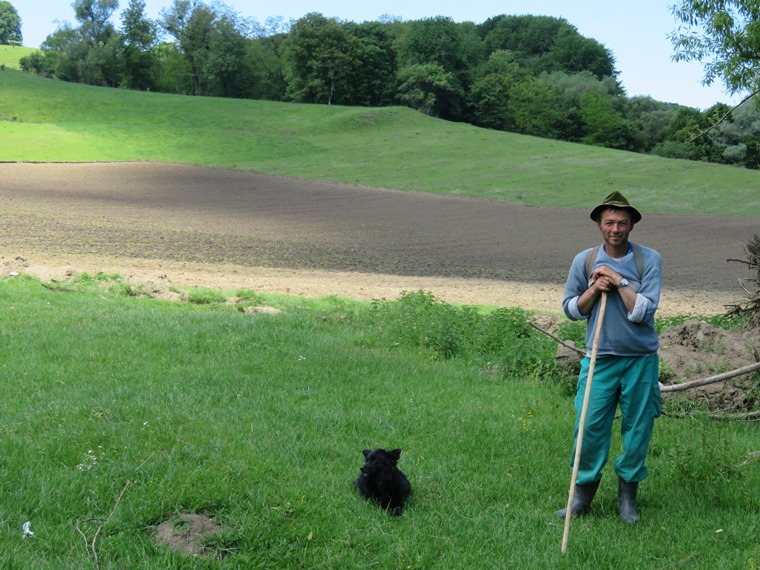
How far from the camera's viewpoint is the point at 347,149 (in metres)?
60.5

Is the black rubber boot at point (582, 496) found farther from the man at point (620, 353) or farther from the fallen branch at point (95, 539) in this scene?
the fallen branch at point (95, 539)

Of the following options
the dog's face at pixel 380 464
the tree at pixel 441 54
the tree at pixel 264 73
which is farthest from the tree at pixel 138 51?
the dog's face at pixel 380 464

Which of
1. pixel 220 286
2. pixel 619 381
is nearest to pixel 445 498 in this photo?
pixel 619 381

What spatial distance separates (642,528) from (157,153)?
52019 millimetres

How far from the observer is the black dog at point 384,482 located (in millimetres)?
5176

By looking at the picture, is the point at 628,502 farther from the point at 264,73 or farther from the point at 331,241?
the point at 264,73

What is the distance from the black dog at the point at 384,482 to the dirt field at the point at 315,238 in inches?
487

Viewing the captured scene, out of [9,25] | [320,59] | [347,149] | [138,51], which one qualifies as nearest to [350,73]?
[320,59]

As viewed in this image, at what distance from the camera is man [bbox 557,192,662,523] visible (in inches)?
206

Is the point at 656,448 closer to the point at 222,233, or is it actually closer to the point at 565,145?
the point at 222,233

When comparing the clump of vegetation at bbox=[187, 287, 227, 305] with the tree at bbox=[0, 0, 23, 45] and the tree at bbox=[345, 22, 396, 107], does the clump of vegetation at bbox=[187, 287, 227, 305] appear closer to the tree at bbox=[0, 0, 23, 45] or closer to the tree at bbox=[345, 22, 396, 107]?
the tree at bbox=[345, 22, 396, 107]

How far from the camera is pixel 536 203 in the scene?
42531 millimetres

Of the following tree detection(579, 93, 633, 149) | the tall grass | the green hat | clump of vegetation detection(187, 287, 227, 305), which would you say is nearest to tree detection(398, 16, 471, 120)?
tree detection(579, 93, 633, 149)

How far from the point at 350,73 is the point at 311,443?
8996 centimetres
